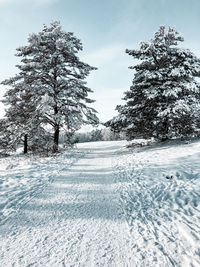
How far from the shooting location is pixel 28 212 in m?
3.95

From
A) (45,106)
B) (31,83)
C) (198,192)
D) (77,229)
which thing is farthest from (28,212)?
(31,83)

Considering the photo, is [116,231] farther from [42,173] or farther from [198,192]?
[42,173]

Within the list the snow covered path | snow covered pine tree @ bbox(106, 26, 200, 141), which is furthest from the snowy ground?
snow covered pine tree @ bbox(106, 26, 200, 141)

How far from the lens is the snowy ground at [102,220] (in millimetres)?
2573

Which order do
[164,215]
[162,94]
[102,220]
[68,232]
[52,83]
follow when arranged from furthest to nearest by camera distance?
[52,83] → [162,94] → [164,215] → [102,220] → [68,232]

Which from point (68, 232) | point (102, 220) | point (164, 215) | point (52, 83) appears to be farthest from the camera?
point (52, 83)

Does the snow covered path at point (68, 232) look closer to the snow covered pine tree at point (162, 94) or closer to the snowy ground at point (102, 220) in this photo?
the snowy ground at point (102, 220)

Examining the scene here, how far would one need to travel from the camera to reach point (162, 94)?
11.2 m

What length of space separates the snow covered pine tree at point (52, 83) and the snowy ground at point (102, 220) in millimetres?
7683

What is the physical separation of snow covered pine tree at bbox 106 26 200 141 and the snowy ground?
575cm

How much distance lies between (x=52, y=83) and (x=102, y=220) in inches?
517

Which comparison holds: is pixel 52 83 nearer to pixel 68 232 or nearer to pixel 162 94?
pixel 162 94

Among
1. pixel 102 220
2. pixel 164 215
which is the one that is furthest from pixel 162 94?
pixel 102 220

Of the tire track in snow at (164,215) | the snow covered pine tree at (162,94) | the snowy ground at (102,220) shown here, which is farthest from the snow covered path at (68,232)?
the snow covered pine tree at (162,94)
